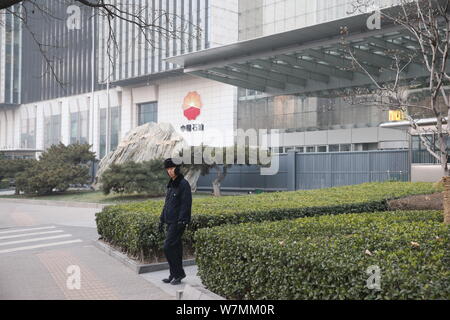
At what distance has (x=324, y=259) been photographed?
4641mm

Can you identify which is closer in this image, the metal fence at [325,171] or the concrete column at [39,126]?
the metal fence at [325,171]

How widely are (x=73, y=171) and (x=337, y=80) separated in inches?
694

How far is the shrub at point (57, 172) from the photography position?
1120 inches

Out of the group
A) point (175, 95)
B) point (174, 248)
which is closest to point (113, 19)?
point (174, 248)

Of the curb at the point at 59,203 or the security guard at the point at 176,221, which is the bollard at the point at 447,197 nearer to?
the security guard at the point at 176,221

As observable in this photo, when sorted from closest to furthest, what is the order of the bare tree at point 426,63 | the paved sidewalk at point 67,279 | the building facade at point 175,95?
1. the paved sidewalk at point 67,279
2. the bare tree at point 426,63
3. the building facade at point 175,95

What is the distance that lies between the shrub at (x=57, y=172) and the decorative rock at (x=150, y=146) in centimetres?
158

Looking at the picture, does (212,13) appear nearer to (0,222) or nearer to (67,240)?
(0,222)

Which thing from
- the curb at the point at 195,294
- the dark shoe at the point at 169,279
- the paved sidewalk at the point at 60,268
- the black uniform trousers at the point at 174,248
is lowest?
the paved sidewalk at the point at 60,268

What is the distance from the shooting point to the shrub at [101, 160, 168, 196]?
77.5ft

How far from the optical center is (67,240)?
1225cm

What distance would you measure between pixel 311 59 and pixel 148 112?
27471mm

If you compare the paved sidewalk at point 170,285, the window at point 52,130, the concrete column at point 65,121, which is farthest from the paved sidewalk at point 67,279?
the window at point 52,130

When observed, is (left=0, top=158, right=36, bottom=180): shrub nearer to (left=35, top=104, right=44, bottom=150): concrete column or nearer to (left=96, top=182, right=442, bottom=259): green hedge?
(left=96, top=182, right=442, bottom=259): green hedge
